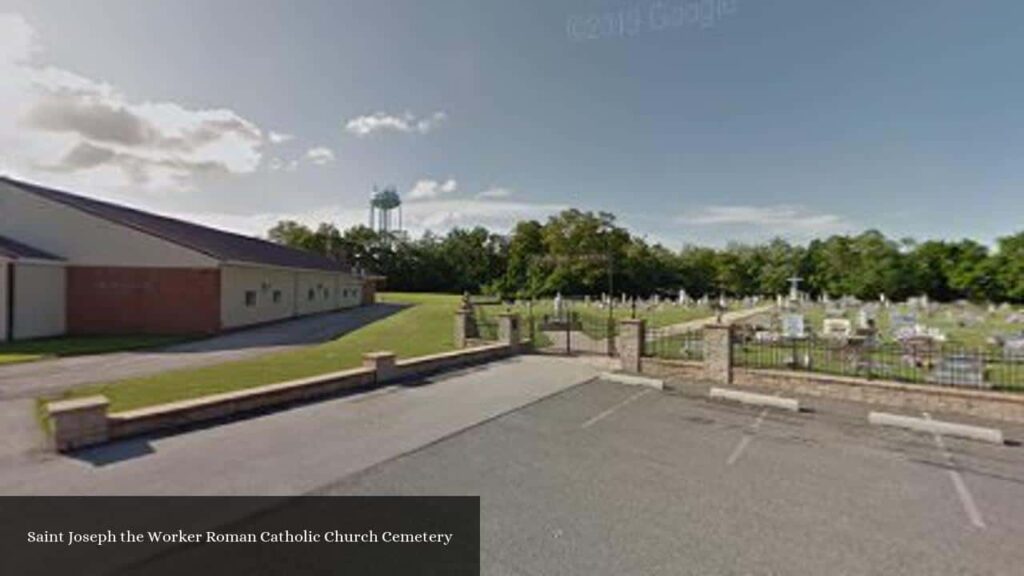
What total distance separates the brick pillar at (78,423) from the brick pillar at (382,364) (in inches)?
207

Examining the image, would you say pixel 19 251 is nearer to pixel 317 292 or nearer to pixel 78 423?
pixel 317 292

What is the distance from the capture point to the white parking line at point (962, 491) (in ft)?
18.7

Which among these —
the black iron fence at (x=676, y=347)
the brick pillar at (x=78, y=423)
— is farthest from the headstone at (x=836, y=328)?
the brick pillar at (x=78, y=423)

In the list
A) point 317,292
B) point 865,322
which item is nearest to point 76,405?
point 865,322

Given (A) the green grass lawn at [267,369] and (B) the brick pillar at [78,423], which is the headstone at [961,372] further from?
(B) the brick pillar at [78,423]

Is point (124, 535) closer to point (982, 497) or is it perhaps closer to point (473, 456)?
point (473, 456)

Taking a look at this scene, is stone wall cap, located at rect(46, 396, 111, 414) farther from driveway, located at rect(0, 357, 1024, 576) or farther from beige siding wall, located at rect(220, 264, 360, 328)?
beige siding wall, located at rect(220, 264, 360, 328)

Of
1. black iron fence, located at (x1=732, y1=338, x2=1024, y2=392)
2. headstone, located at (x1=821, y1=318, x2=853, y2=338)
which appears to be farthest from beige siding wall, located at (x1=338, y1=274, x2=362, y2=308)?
headstone, located at (x1=821, y1=318, x2=853, y2=338)

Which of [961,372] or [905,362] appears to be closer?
[961,372]

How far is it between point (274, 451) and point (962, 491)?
887cm

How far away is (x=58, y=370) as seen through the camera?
13117mm

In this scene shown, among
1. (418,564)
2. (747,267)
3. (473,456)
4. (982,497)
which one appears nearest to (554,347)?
(473,456)

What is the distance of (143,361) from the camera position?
48.9 ft

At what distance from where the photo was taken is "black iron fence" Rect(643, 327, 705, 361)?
48.6 ft
